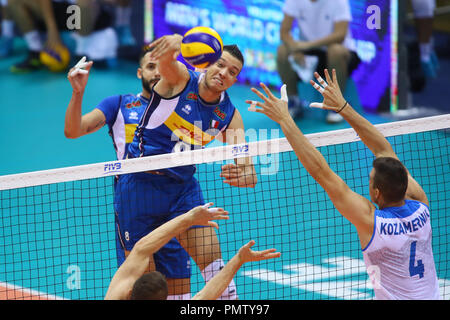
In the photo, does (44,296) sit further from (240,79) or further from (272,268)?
(240,79)

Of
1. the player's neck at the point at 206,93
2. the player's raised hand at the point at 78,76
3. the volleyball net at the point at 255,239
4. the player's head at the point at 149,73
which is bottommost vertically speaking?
the volleyball net at the point at 255,239

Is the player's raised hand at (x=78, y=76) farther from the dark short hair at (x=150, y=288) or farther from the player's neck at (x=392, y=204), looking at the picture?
the player's neck at (x=392, y=204)

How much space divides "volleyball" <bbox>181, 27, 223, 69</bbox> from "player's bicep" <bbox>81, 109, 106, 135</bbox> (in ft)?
3.91

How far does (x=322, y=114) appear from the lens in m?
13.9

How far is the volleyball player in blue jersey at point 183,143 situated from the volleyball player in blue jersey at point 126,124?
0.26 meters

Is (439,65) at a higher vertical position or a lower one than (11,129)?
higher

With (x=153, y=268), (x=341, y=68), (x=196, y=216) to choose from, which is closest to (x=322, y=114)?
(x=341, y=68)

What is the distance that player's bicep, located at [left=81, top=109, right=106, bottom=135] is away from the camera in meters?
6.80

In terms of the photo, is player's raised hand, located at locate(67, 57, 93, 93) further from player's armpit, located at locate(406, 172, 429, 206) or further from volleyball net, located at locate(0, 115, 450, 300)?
player's armpit, located at locate(406, 172, 429, 206)

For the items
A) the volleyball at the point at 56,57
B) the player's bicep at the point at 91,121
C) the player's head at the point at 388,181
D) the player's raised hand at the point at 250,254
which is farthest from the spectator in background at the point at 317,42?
the player's raised hand at the point at 250,254

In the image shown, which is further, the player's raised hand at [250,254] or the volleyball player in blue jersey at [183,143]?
the volleyball player in blue jersey at [183,143]

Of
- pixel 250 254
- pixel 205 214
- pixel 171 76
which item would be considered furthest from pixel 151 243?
pixel 171 76

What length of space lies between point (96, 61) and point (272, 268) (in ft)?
31.5

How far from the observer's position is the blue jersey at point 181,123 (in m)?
6.61
